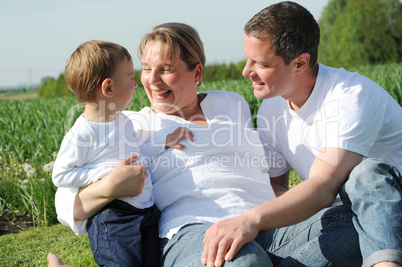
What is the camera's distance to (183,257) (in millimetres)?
1779

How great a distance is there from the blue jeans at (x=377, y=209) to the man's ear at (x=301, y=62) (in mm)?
640

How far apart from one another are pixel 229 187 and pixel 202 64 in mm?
734

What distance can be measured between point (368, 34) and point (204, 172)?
1479 inches

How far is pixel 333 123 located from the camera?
2051 millimetres

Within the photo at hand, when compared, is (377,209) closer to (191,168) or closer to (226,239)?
(226,239)

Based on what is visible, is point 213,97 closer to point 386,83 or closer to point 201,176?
point 201,176

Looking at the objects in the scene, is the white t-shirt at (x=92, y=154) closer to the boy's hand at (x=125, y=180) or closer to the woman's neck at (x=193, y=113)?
the boy's hand at (x=125, y=180)

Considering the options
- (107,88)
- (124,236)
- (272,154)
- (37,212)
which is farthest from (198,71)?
(37,212)

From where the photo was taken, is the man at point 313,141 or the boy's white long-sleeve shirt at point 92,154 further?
the boy's white long-sleeve shirt at point 92,154

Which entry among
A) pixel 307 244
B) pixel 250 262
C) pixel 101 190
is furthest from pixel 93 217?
pixel 307 244

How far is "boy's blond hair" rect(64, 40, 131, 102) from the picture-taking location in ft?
6.66

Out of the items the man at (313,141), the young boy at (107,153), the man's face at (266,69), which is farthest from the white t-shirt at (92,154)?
the man's face at (266,69)

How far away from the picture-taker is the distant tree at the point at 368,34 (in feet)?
115

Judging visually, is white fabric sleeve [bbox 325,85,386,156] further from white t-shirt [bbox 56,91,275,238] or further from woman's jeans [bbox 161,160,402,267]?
white t-shirt [bbox 56,91,275,238]
